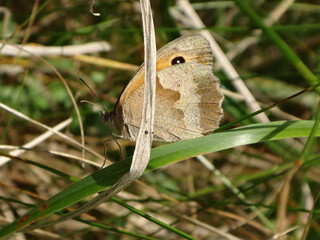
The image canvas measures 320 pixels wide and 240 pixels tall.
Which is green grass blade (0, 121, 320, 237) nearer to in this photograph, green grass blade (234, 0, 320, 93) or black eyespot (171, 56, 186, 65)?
green grass blade (234, 0, 320, 93)

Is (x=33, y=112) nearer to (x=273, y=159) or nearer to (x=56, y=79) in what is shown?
(x=56, y=79)

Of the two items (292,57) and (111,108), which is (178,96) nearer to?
(292,57)

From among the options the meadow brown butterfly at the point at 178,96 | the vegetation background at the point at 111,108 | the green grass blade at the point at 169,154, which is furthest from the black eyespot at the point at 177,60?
the green grass blade at the point at 169,154

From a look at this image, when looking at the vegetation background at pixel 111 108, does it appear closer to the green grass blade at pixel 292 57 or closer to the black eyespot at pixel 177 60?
the black eyespot at pixel 177 60

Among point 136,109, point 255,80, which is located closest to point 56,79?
point 136,109

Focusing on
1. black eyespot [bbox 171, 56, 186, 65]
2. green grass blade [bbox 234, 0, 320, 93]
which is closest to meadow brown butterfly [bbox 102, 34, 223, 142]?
black eyespot [bbox 171, 56, 186, 65]
